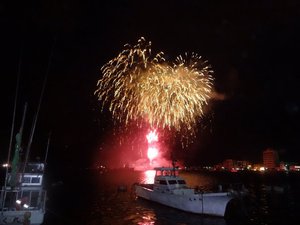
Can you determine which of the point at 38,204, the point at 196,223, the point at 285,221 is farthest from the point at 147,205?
the point at 38,204

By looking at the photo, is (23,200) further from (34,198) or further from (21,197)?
(34,198)

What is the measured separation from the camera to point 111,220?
3625cm

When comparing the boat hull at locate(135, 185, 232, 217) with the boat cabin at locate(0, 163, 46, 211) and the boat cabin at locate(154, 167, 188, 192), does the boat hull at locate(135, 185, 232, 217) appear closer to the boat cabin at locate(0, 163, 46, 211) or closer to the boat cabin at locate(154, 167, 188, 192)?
the boat cabin at locate(154, 167, 188, 192)

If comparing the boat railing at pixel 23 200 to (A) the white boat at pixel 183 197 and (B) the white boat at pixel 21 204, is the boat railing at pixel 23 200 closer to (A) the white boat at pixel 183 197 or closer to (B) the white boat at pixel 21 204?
(B) the white boat at pixel 21 204

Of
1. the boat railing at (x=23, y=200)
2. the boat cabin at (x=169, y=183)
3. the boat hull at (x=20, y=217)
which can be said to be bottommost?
the boat hull at (x=20, y=217)

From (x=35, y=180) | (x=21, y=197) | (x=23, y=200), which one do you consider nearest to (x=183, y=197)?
(x=35, y=180)

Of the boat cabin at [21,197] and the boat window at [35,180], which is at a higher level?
the boat window at [35,180]

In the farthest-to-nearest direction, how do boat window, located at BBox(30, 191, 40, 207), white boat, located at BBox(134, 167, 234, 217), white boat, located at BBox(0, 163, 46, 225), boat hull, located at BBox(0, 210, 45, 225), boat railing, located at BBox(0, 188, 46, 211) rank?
white boat, located at BBox(134, 167, 234, 217)
boat window, located at BBox(30, 191, 40, 207)
boat railing, located at BBox(0, 188, 46, 211)
white boat, located at BBox(0, 163, 46, 225)
boat hull, located at BBox(0, 210, 45, 225)

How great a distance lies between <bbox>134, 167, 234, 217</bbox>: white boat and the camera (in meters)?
36.7

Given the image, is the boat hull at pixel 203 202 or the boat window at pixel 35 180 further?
the boat hull at pixel 203 202

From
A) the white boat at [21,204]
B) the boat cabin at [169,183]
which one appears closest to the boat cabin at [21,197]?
the white boat at [21,204]

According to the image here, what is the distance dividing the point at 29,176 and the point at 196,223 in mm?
18093

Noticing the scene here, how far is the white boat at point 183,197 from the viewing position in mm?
36688

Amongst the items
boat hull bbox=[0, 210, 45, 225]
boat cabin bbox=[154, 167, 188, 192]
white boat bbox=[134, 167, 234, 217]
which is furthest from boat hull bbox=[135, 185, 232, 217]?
boat hull bbox=[0, 210, 45, 225]
